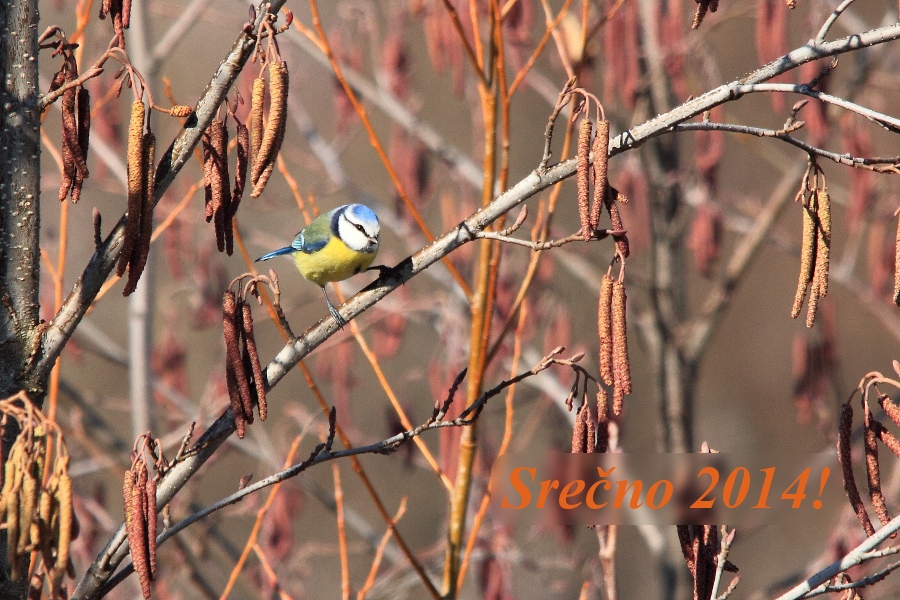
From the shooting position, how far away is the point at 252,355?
54.5 inches

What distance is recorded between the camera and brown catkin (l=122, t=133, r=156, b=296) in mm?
1267

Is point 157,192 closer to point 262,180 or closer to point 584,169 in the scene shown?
point 262,180

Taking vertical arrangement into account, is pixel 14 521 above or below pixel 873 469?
above

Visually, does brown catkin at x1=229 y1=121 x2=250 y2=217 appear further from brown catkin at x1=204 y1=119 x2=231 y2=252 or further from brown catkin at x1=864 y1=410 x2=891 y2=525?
brown catkin at x1=864 y1=410 x2=891 y2=525

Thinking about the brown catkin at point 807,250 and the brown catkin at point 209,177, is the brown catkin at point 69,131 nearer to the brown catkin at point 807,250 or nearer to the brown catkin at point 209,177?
the brown catkin at point 209,177

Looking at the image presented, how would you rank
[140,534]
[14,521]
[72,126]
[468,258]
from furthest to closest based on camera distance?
[468,258] → [72,126] → [140,534] → [14,521]

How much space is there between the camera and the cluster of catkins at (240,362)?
4.52 feet

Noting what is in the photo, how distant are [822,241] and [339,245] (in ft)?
5.59

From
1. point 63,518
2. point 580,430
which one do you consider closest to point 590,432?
point 580,430

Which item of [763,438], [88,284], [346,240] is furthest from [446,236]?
[763,438]

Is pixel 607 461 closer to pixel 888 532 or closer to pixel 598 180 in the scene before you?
pixel 888 532

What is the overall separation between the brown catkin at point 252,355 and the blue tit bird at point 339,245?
126 centimetres

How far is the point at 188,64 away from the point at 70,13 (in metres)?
1.26

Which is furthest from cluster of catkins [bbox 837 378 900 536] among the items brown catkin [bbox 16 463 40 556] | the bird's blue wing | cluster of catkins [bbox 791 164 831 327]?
the bird's blue wing
